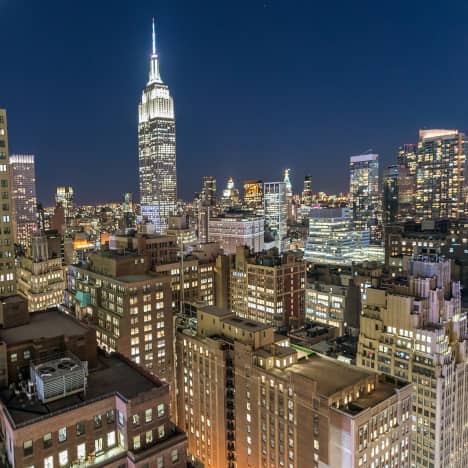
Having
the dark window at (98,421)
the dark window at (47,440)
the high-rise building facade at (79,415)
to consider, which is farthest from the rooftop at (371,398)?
the dark window at (47,440)

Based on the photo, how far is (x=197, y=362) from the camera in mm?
87062

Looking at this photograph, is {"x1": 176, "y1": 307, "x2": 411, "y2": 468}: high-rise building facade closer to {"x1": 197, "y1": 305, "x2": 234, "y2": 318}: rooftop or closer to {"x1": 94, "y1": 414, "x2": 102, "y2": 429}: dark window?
{"x1": 197, "y1": 305, "x2": 234, "y2": 318}: rooftop

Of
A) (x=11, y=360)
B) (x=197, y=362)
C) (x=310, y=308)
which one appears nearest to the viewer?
(x=11, y=360)

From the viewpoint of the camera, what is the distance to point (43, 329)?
60.8 metres

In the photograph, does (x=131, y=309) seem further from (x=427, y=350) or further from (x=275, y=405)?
(x=427, y=350)

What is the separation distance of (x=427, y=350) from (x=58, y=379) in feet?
222

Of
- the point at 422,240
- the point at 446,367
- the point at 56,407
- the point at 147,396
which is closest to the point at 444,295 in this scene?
the point at 446,367

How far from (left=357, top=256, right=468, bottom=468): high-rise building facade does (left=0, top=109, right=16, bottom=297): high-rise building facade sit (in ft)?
244

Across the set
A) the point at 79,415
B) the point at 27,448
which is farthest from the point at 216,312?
the point at 27,448

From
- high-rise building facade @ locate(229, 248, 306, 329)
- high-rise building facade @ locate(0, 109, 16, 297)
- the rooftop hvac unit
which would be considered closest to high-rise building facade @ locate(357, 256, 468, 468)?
high-rise building facade @ locate(229, 248, 306, 329)

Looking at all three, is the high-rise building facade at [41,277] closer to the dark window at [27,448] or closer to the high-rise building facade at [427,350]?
the high-rise building facade at [427,350]

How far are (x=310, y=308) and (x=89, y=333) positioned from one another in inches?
5492

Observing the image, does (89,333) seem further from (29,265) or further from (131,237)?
(29,265)

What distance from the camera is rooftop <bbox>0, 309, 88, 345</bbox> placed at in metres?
56.9
